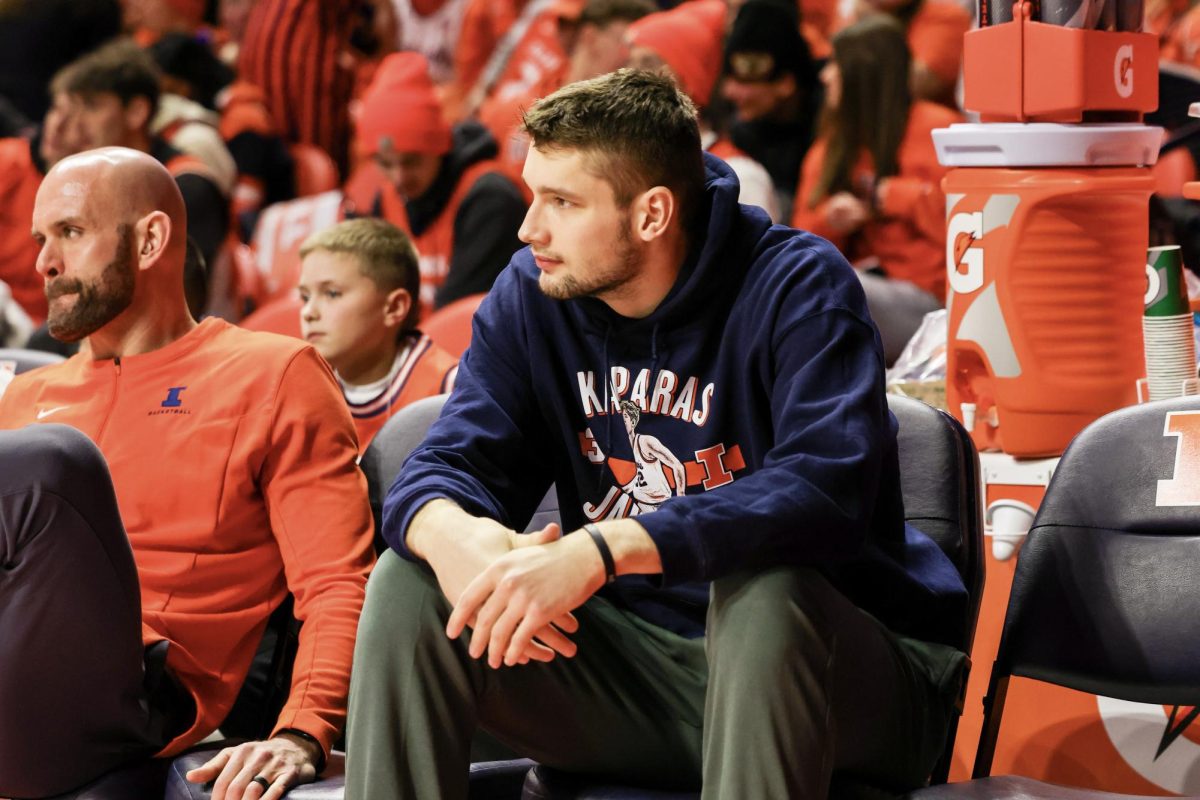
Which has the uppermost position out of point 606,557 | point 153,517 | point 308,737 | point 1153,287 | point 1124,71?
point 1124,71

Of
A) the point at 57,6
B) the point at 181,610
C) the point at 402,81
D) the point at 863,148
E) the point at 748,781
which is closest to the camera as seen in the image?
the point at 748,781

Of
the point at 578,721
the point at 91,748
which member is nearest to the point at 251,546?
the point at 91,748

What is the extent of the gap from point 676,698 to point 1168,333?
3.73ft

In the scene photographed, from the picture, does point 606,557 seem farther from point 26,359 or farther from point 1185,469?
point 26,359

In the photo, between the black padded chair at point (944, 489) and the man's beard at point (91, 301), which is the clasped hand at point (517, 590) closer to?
the black padded chair at point (944, 489)

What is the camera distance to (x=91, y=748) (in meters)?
2.25

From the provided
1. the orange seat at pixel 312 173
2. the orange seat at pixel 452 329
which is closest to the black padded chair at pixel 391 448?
the orange seat at pixel 452 329

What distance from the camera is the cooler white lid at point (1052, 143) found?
277 centimetres

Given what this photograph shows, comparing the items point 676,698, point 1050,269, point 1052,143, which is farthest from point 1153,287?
point 676,698

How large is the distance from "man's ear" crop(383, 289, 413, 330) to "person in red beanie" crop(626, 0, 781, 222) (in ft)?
5.41

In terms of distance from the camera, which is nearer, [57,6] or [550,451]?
[550,451]

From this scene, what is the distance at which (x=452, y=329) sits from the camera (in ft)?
12.5

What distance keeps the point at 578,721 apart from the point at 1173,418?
2.99ft

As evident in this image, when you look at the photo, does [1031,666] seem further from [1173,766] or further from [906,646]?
[1173,766]
